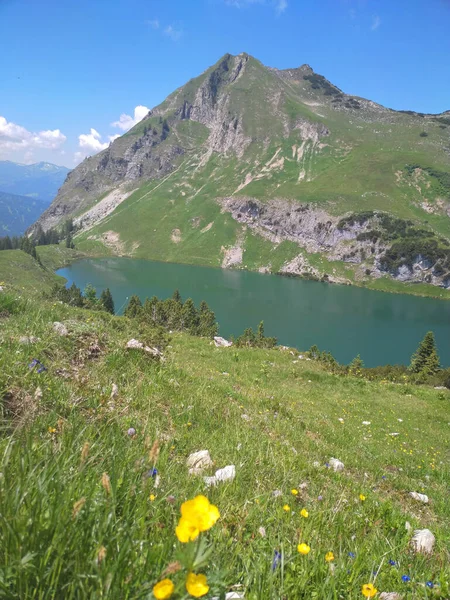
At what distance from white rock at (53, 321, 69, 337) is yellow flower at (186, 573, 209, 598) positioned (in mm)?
5884

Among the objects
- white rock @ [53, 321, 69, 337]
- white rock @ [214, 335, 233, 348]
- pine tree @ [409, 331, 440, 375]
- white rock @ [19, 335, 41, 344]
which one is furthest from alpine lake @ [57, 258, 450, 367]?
white rock @ [19, 335, 41, 344]

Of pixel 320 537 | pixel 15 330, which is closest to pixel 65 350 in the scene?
pixel 15 330

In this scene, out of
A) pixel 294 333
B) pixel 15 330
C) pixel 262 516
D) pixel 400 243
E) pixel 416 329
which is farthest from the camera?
pixel 400 243

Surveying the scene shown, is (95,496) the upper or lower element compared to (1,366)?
upper

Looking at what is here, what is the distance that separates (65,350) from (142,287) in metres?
160

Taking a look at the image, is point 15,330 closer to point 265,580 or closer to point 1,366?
point 1,366

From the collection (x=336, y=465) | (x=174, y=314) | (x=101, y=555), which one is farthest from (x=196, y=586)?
(x=174, y=314)

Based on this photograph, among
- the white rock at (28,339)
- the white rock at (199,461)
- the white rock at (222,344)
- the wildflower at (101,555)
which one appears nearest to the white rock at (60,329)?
the white rock at (28,339)

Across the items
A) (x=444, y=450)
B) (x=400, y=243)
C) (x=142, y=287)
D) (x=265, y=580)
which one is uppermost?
(x=400, y=243)

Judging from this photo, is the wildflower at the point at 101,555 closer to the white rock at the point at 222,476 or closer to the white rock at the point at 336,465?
the white rock at the point at 222,476

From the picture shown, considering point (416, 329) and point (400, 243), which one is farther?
point (400, 243)

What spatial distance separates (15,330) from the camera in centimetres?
570

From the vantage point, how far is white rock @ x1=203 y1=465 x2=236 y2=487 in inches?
131

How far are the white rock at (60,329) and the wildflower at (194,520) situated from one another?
5763 mm
